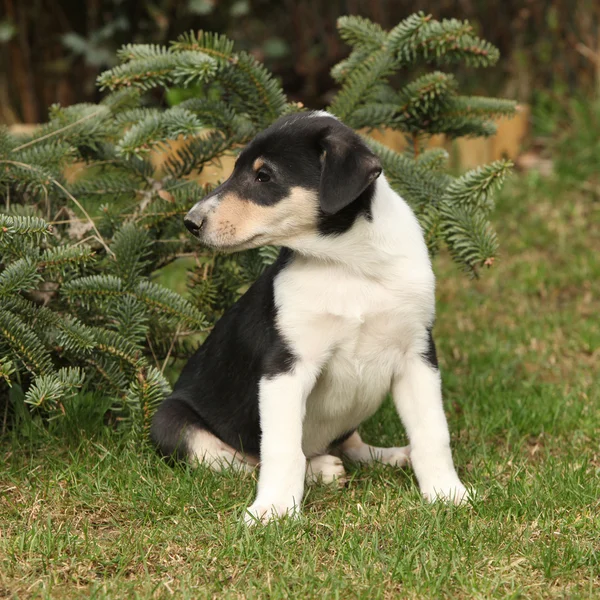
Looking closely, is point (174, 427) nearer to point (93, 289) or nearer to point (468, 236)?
point (93, 289)

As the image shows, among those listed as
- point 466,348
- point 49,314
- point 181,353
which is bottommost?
point 466,348

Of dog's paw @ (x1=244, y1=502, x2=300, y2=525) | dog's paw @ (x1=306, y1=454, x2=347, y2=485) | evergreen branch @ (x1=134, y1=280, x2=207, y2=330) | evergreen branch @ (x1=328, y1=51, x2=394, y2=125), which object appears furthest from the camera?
evergreen branch @ (x1=328, y1=51, x2=394, y2=125)

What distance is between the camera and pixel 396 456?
4.00 metres

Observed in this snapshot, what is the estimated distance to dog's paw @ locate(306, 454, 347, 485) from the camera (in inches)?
147

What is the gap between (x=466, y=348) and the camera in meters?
5.52

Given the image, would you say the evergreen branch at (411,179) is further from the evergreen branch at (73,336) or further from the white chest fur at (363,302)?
the evergreen branch at (73,336)

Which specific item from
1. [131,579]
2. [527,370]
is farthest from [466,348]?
[131,579]

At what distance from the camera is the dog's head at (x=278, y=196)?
3404 millimetres

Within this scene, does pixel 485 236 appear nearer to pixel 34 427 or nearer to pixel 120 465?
pixel 120 465

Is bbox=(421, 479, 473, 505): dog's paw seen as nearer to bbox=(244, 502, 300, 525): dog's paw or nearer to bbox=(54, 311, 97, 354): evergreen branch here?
bbox=(244, 502, 300, 525): dog's paw

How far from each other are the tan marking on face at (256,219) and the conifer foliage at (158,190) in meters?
0.64

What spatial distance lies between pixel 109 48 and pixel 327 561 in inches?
241

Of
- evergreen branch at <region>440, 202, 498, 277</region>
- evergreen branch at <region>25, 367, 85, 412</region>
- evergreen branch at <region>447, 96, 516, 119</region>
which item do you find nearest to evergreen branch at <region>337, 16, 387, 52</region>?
evergreen branch at <region>447, 96, 516, 119</region>

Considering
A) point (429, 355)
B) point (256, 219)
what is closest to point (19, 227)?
point (256, 219)
